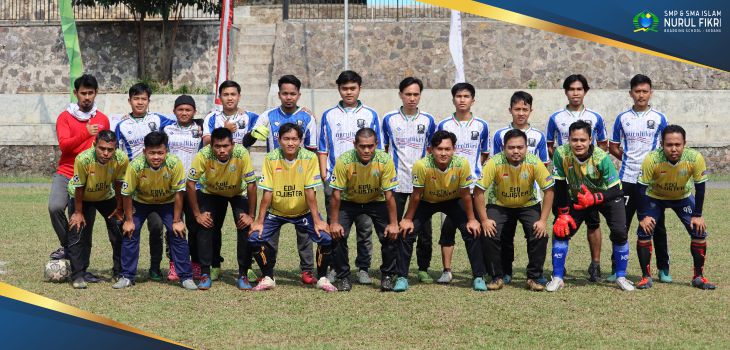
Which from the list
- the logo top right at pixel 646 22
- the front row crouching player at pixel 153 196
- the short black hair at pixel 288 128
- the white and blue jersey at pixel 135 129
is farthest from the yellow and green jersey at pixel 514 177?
the logo top right at pixel 646 22

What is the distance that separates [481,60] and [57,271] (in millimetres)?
20224

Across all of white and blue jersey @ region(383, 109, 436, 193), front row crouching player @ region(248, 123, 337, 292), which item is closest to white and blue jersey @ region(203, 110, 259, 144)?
front row crouching player @ region(248, 123, 337, 292)

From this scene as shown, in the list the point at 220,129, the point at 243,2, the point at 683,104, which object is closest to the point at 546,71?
the point at 683,104

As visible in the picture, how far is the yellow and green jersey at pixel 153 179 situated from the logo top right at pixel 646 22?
1927 centimetres

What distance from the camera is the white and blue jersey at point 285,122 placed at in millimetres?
11648

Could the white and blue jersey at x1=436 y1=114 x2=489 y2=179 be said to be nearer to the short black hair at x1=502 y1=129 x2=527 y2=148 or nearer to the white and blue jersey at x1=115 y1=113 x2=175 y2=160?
the short black hair at x1=502 y1=129 x2=527 y2=148

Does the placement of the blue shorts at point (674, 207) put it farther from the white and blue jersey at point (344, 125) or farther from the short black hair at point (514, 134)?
the white and blue jersey at point (344, 125)

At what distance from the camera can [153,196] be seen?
36.1 ft

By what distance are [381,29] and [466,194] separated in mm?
19498

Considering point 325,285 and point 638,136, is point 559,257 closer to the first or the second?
point 638,136

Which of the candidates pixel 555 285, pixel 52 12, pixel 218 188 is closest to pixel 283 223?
pixel 218 188

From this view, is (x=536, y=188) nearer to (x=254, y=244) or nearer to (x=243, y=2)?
(x=254, y=244)

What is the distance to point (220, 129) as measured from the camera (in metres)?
10.9

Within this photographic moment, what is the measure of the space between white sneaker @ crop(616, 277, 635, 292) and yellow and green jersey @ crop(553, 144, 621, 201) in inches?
38.3
